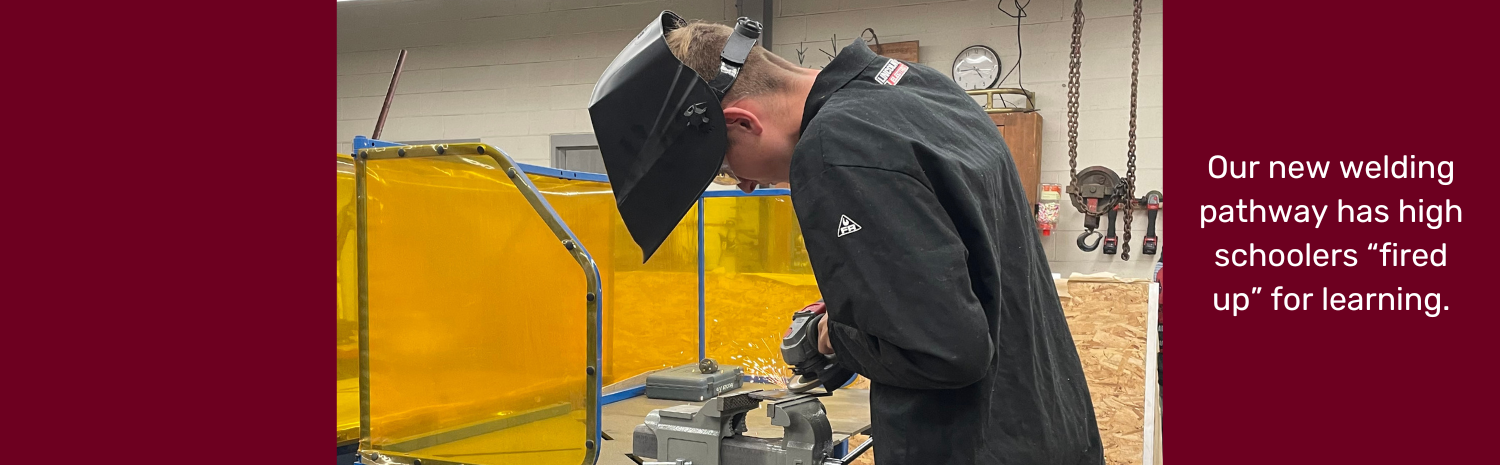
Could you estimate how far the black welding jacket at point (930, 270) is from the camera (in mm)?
1127

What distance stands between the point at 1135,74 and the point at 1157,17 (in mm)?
564

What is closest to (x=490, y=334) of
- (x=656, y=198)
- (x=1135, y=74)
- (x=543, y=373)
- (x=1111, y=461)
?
(x=543, y=373)

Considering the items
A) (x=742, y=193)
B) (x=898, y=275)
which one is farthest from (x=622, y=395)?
(x=898, y=275)

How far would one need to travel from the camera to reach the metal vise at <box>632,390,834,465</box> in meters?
1.63

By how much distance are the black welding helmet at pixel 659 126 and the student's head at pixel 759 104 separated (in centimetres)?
1

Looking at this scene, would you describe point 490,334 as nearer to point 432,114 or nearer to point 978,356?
point 978,356

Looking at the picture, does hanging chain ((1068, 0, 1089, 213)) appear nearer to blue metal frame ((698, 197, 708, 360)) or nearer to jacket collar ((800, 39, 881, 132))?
blue metal frame ((698, 197, 708, 360))

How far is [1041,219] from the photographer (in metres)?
5.53

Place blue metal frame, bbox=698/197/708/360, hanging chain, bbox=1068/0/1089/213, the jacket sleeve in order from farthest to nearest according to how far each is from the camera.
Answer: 1. hanging chain, bbox=1068/0/1089/213
2. blue metal frame, bbox=698/197/708/360
3. the jacket sleeve

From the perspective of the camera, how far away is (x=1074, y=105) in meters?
5.36

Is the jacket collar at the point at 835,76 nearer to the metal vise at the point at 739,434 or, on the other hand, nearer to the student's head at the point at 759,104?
the student's head at the point at 759,104

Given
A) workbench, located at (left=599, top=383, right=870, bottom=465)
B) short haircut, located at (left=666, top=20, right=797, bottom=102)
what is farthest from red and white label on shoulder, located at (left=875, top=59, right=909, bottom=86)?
workbench, located at (left=599, top=383, right=870, bottom=465)

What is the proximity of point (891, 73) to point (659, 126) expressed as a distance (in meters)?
0.34

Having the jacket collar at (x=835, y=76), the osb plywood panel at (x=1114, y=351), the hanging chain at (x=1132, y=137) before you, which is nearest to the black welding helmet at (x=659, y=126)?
the jacket collar at (x=835, y=76)
